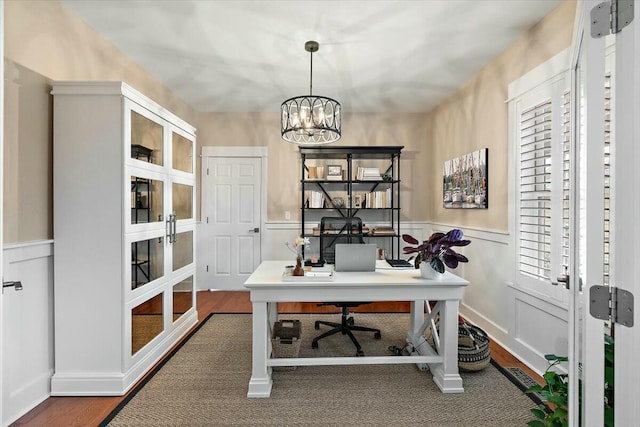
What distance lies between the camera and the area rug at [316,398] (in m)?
1.92

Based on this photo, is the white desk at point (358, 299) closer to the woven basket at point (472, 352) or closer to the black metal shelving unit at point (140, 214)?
the woven basket at point (472, 352)

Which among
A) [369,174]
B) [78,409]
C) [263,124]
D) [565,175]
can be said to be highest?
[263,124]

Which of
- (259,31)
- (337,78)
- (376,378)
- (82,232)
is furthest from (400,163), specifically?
(82,232)

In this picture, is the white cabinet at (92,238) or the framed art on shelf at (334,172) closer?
the white cabinet at (92,238)

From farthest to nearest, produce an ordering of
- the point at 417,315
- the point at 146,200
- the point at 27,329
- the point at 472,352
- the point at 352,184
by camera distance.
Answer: the point at 352,184
the point at 417,315
the point at 146,200
the point at 472,352
the point at 27,329

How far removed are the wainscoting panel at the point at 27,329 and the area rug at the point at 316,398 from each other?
1.80 ft

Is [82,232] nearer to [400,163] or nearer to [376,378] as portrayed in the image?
[376,378]

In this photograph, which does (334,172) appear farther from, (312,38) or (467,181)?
(312,38)

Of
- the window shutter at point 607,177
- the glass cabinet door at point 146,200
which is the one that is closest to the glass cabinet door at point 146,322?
the glass cabinet door at point 146,200

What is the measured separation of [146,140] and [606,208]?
2.69 m

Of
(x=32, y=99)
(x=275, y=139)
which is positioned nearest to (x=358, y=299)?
(x=32, y=99)

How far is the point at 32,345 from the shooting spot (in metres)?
2.04

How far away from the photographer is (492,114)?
125 inches

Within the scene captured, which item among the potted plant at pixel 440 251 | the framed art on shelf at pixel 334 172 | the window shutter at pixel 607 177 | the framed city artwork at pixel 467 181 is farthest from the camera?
the framed art on shelf at pixel 334 172
